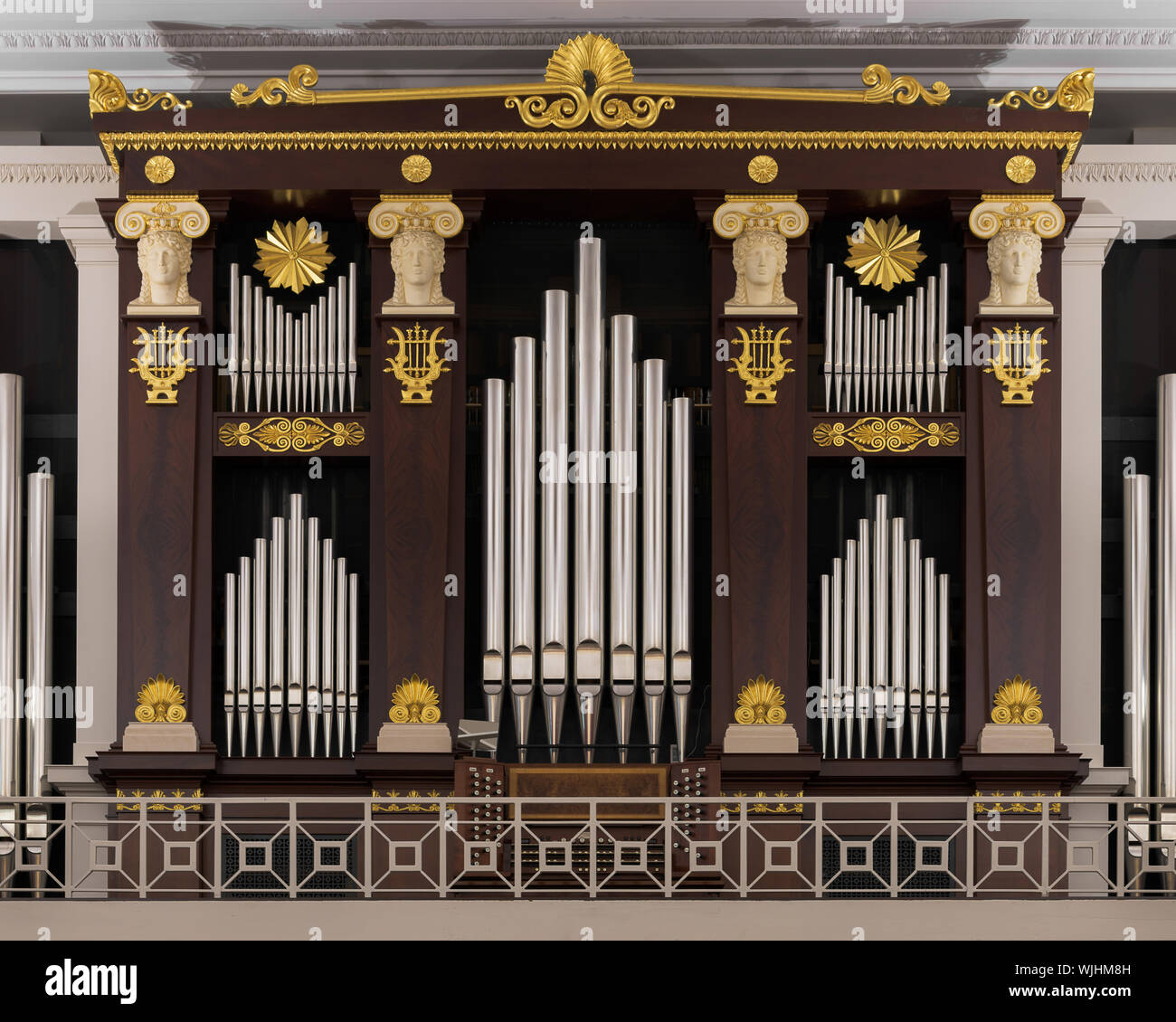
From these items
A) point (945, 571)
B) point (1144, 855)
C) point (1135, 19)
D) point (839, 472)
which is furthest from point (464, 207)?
point (1144, 855)

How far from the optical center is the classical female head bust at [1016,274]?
32.7ft

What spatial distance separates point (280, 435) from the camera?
10102 mm

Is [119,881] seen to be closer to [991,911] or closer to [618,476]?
[618,476]

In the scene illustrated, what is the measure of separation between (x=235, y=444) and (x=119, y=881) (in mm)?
2609

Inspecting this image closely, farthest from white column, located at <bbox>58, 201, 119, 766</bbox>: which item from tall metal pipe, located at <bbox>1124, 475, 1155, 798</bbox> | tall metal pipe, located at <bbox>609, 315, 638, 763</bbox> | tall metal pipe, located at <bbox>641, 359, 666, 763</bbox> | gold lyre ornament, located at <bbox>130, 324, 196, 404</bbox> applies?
tall metal pipe, located at <bbox>1124, 475, 1155, 798</bbox>

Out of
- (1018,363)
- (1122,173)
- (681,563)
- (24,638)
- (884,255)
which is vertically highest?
(1122,173)

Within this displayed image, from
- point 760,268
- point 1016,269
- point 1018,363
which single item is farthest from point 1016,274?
point 760,268

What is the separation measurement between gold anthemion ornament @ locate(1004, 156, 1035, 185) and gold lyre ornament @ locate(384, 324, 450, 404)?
11.4 ft

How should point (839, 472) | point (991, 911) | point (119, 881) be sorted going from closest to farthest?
point (991, 911) → point (119, 881) → point (839, 472)

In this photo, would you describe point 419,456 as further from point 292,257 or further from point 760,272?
point 760,272

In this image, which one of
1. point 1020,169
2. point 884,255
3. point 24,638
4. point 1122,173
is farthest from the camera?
point 1122,173

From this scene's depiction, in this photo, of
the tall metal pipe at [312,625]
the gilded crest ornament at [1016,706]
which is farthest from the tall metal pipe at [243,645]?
the gilded crest ornament at [1016,706]

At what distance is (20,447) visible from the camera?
10.7 metres

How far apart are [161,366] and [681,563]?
10.7 feet
